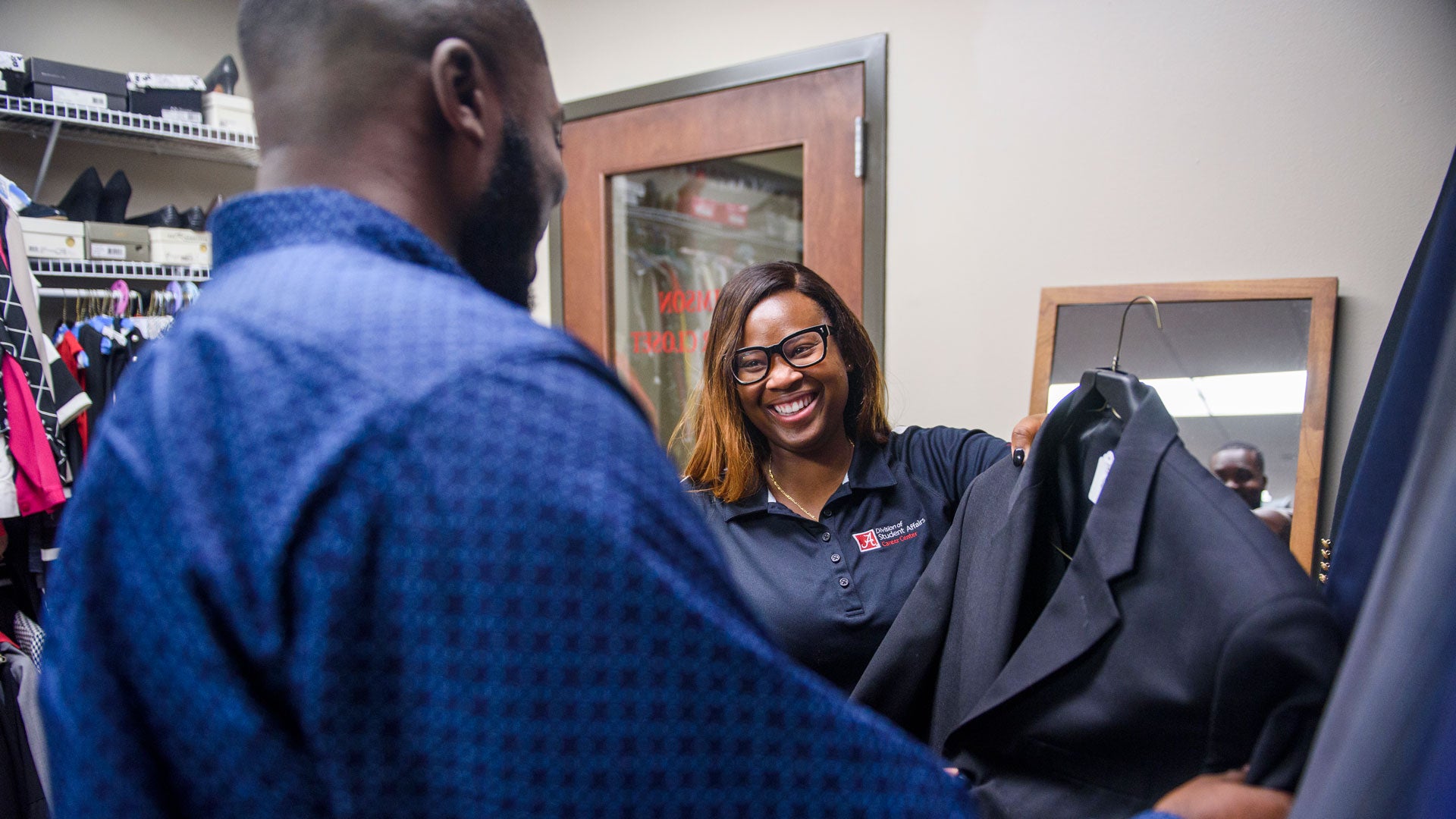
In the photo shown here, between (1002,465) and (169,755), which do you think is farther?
(1002,465)

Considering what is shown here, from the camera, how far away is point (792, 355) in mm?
1702

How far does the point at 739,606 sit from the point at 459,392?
187mm

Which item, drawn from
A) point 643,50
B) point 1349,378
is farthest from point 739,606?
point 643,50

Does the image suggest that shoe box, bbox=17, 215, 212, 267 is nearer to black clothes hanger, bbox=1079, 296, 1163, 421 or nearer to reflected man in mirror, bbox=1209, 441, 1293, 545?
black clothes hanger, bbox=1079, 296, 1163, 421

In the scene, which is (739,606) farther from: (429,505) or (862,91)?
(862,91)

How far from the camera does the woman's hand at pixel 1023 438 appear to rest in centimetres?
124

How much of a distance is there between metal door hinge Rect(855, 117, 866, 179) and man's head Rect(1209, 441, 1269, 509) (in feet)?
3.76

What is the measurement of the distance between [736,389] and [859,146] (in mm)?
985

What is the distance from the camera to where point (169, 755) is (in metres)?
0.47

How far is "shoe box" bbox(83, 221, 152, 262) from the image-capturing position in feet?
8.79

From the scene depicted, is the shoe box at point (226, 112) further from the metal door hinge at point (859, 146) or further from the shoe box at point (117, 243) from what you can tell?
the metal door hinge at point (859, 146)

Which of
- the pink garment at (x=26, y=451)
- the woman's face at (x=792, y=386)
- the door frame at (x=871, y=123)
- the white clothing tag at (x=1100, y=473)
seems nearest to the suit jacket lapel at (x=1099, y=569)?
the white clothing tag at (x=1100, y=473)

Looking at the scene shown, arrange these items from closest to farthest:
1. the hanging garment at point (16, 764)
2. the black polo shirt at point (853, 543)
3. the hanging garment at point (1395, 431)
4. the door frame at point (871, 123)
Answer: the hanging garment at point (1395, 431) < the black polo shirt at point (853, 543) < the hanging garment at point (16, 764) < the door frame at point (871, 123)

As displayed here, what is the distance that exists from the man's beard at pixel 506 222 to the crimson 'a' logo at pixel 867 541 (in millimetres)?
1075
